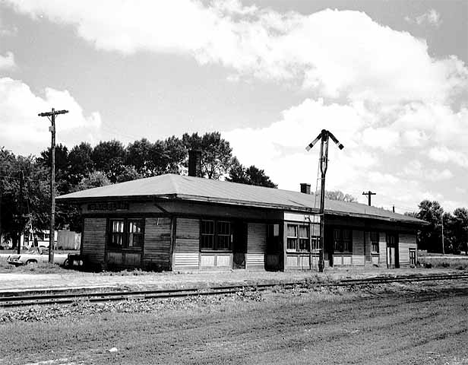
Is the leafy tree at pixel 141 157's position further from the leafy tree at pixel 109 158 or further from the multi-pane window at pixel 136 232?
the multi-pane window at pixel 136 232

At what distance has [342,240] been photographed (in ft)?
109

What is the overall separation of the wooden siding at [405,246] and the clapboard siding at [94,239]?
77.1 ft

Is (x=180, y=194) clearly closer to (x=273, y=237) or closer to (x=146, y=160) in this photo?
(x=273, y=237)

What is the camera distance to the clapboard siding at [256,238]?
26.8 m

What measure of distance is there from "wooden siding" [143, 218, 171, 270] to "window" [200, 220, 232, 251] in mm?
1917

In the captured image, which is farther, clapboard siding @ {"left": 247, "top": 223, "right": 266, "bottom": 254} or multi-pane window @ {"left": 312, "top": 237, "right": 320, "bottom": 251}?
multi-pane window @ {"left": 312, "top": 237, "right": 320, "bottom": 251}

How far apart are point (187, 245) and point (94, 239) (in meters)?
5.41

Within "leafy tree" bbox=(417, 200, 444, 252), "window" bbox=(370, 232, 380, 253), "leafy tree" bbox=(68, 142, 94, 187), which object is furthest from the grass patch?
"leafy tree" bbox=(68, 142, 94, 187)

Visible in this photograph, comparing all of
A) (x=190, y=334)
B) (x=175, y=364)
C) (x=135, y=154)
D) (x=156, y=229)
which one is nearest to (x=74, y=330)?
(x=190, y=334)

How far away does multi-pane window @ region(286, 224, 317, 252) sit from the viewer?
28.2m

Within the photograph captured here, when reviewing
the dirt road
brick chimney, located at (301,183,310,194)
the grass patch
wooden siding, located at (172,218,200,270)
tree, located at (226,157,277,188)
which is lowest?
the dirt road

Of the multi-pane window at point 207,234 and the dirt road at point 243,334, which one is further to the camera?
the multi-pane window at point 207,234

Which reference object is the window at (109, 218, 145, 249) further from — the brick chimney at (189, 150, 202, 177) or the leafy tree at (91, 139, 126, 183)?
the leafy tree at (91, 139, 126, 183)

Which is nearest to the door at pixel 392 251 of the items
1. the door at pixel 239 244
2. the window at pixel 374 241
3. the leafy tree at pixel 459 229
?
the window at pixel 374 241
